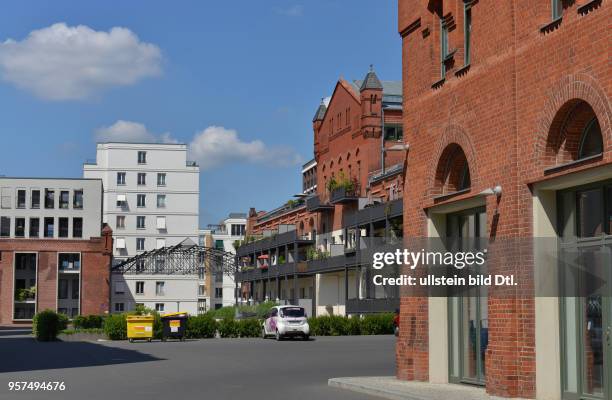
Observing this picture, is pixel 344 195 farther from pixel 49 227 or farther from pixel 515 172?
pixel 515 172

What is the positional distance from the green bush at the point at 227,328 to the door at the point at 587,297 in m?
35.4

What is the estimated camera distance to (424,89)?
18.5 m

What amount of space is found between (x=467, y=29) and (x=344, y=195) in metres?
50.0

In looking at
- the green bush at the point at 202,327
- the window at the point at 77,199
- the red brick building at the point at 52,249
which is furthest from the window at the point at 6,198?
the green bush at the point at 202,327

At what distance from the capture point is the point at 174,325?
44.2 meters

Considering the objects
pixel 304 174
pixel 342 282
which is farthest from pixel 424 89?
pixel 304 174

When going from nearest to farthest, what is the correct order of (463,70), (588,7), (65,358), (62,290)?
(588,7)
(463,70)
(65,358)
(62,290)

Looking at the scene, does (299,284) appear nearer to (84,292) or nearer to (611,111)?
(84,292)

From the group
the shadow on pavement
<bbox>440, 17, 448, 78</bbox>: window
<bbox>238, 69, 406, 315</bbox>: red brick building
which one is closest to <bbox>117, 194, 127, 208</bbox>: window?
<bbox>238, 69, 406, 315</bbox>: red brick building

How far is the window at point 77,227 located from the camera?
95.1 metres

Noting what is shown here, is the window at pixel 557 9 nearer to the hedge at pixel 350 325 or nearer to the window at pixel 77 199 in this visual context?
the hedge at pixel 350 325

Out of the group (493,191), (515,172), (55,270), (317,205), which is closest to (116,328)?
(317,205)

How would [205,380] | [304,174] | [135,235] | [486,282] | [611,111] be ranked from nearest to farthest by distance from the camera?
[611,111]
[486,282]
[205,380]
[304,174]
[135,235]

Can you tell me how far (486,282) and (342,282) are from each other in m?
53.7
